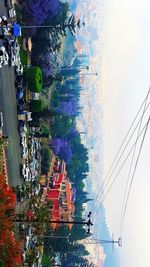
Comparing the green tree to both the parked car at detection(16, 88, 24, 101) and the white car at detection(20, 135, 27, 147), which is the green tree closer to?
the white car at detection(20, 135, 27, 147)

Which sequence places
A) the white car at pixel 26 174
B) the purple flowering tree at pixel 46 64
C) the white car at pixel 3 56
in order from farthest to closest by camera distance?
the purple flowering tree at pixel 46 64 < the white car at pixel 26 174 < the white car at pixel 3 56

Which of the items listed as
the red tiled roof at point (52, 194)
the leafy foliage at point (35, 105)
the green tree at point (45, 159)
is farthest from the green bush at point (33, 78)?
the red tiled roof at point (52, 194)

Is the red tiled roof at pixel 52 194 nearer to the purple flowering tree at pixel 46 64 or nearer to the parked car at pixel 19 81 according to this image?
the purple flowering tree at pixel 46 64

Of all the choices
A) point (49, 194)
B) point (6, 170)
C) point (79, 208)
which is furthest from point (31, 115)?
point (79, 208)

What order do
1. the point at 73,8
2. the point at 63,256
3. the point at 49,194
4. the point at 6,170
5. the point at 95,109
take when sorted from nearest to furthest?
the point at 6,170 < the point at 49,194 < the point at 63,256 < the point at 73,8 < the point at 95,109

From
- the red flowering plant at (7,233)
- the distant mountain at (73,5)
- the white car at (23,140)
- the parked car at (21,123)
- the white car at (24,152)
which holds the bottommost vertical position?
the red flowering plant at (7,233)

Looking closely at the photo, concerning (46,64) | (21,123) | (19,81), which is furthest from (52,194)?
(19,81)

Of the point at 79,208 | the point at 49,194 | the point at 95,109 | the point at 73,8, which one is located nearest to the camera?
the point at 49,194

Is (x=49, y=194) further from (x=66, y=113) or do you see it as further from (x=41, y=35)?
(x=41, y=35)

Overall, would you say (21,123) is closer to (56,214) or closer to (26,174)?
(26,174)
